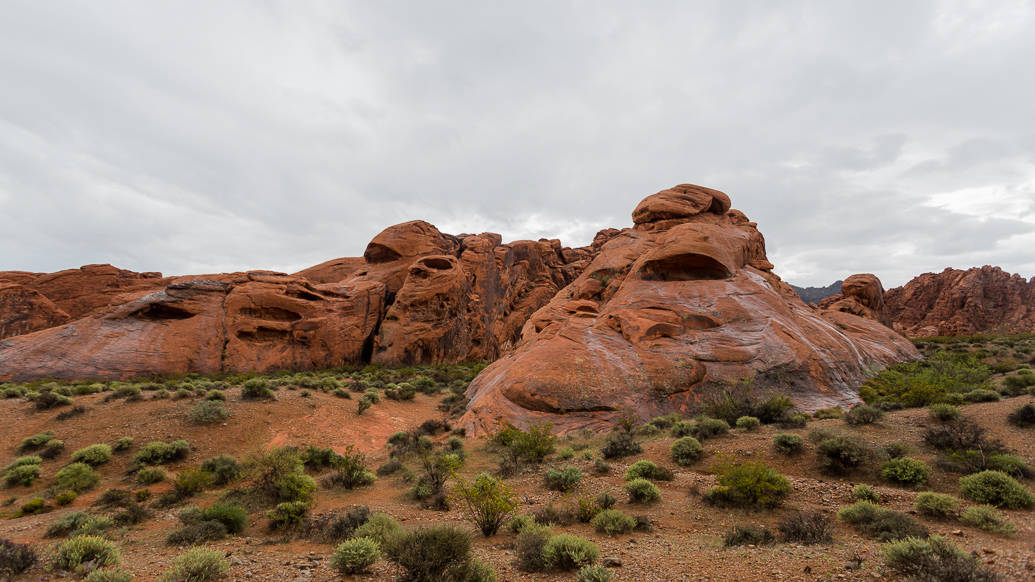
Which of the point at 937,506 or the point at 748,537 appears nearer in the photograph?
the point at 748,537

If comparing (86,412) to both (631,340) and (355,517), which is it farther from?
(631,340)

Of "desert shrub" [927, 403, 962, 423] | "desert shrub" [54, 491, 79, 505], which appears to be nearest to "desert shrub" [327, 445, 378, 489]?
"desert shrub" [54, 491, 79, 505]

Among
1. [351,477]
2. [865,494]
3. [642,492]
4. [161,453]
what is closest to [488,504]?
[642,492]

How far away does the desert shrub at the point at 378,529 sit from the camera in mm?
5789

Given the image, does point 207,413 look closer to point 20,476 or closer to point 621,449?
point 20,476

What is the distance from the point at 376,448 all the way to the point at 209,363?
79.1 ft

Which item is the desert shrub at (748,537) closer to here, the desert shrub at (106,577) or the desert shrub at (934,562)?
the desert shrub at (934,562)

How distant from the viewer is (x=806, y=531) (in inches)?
214

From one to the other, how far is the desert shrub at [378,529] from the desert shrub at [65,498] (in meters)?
7.96

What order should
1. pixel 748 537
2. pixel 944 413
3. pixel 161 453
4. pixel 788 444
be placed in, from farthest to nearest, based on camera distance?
pixel 161 453, pixel 944 413, pixel 788 444, pixel 748 537

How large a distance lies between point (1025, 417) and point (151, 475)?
20989 millimetres

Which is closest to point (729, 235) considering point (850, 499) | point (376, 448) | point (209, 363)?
point (850, 499)

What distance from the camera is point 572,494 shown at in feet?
26.6

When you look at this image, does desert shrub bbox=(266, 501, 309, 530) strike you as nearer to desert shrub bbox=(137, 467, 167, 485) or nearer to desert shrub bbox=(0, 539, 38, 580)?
desert shrub bbox=(0, 539, 38, 580)
